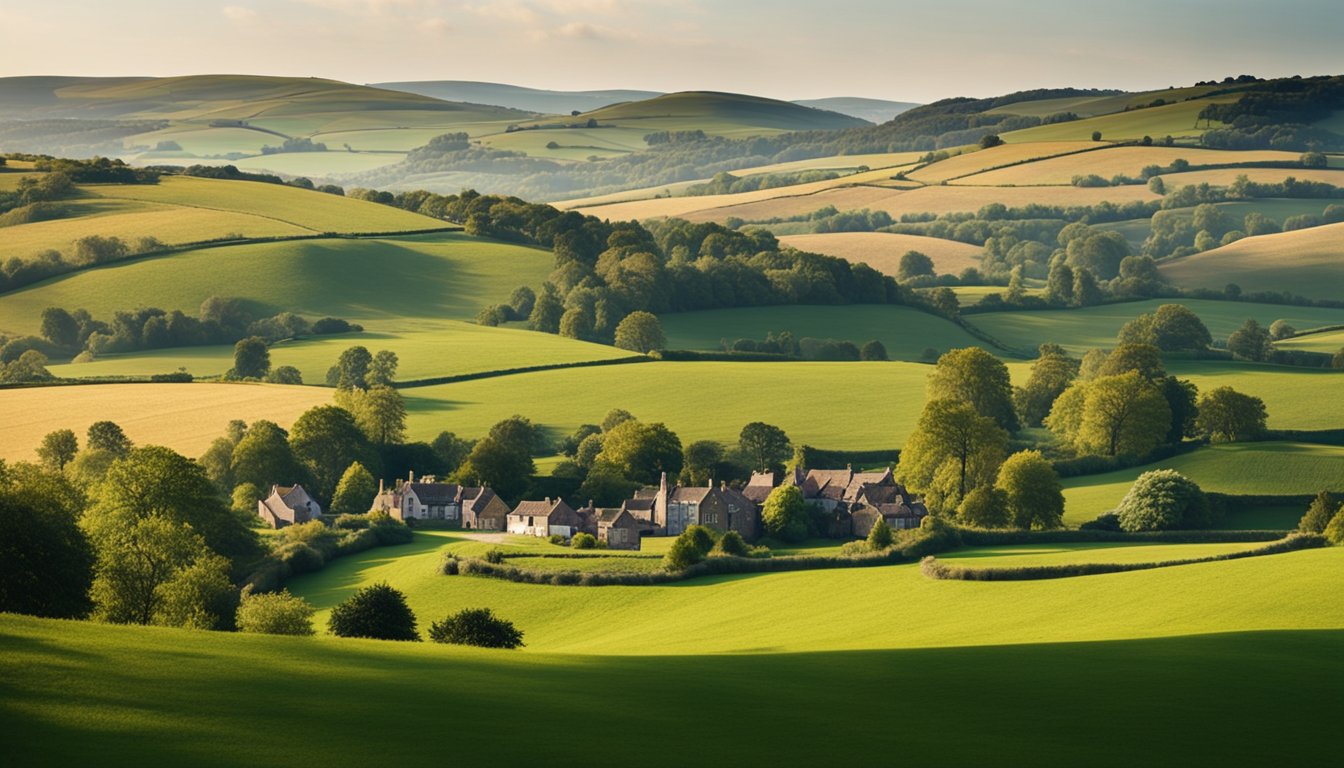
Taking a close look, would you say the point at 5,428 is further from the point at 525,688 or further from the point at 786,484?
the point at 525,688

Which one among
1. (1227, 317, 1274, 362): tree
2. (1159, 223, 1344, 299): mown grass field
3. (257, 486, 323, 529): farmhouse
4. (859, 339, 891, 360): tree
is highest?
(1159, 223, 1344, 299): mown grass field

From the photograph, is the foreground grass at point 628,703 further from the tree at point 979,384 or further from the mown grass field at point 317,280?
the mown grass field at point 317,280

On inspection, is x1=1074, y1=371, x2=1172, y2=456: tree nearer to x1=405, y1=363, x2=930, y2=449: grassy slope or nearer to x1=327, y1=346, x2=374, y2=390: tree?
x1=405, y1=363, x2=930, y2=449: grassy slope

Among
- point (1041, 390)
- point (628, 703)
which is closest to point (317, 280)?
point (1041, 390)

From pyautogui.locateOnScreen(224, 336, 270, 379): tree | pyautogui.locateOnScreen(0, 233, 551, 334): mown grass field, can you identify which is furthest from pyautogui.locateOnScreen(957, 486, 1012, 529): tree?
pyautogui.locateOnScreen(0, 233, 551, 334): mown grass field

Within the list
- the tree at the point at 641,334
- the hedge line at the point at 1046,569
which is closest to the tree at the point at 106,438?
the tree at the point at 641,334

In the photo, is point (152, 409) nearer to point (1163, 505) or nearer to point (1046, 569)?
point (1163, 505)
